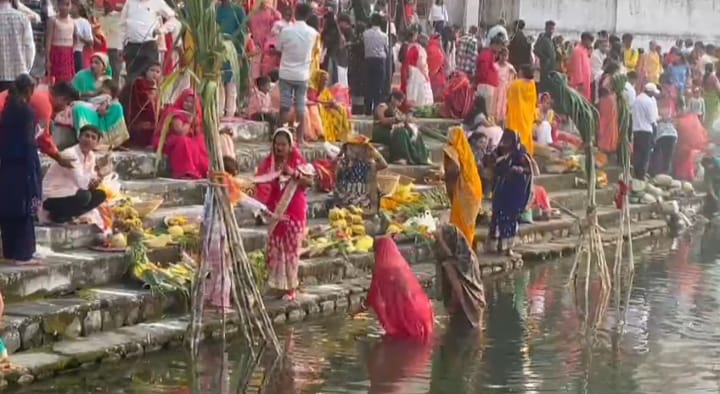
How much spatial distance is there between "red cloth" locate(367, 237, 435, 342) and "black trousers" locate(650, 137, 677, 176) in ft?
41.1

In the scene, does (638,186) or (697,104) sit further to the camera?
(697,104)

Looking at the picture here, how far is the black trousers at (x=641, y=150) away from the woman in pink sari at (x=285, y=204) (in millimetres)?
11280

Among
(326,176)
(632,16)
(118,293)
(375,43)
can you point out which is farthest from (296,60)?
(632,16)

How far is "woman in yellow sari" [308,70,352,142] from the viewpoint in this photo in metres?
18.5

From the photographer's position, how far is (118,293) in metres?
11.6

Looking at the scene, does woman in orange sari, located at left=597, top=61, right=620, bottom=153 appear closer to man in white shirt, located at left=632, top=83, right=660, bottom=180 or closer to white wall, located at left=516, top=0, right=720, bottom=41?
man in white shirt, located at left=632, top=83, right=660, bottom=180

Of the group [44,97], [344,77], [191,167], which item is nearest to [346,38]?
[344,77]

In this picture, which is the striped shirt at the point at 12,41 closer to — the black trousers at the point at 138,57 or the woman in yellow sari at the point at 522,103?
the black trousers at the point at 138,57

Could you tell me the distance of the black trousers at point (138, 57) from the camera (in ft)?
52.0

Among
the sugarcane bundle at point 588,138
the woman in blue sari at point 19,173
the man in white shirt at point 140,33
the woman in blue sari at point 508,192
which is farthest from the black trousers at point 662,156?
the woman in blue sari at point 19,173

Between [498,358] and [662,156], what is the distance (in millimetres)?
13147

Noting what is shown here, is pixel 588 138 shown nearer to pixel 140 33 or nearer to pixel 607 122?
pixel 140 33

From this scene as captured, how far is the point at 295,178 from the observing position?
12.1m

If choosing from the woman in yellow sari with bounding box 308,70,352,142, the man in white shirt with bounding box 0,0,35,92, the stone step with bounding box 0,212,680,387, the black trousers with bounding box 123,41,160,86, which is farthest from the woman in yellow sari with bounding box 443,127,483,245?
the woman in yellow sari with bounding box 308,70,352,142
